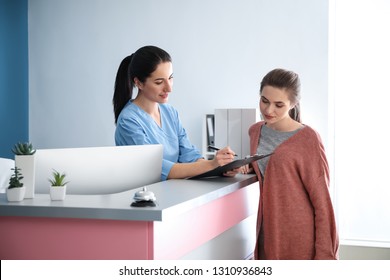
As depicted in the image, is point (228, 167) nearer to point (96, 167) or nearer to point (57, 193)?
point (96, 167)

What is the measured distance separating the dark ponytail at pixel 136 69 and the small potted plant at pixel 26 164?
99cm

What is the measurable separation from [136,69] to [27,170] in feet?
3.43

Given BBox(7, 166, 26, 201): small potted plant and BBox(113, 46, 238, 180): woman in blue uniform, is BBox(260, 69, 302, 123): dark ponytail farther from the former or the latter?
BBox(7, 166, 26, 201): small potted plant

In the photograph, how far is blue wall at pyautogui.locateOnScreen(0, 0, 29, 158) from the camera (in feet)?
18.9

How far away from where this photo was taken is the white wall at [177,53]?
498 cm

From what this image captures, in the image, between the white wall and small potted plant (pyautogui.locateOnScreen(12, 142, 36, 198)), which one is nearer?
small potted plant (pyautogui.locateOnScreen(12, 142, 36, 198))

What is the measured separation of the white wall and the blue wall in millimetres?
85

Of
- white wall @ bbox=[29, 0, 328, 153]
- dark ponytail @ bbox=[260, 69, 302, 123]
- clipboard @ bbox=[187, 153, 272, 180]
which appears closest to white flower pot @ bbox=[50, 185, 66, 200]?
clipboard @ bbox=[187, 153, 272, 180]

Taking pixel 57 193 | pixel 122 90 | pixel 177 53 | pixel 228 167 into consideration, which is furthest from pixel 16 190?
pixel 177 53

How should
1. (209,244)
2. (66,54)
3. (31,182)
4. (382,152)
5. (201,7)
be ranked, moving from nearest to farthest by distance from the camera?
(31,182)
(209,244)
(382,152)
(201,7)
(66,54)

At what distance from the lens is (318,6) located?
4.91 m
